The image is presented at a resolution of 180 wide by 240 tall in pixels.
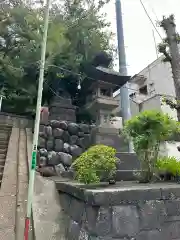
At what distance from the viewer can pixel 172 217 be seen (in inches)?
110

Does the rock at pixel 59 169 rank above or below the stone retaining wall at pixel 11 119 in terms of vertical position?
below

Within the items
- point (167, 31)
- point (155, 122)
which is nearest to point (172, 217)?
point (155, 122)

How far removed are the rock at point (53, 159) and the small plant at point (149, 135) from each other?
412 cm

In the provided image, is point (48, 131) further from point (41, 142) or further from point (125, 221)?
point (125, 221)

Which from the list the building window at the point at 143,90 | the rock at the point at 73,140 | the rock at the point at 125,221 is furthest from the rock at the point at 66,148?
the building window at the point at 143,90

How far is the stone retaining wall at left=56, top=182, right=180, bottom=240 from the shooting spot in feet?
8.18

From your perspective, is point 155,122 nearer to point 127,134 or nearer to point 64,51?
point 127,134

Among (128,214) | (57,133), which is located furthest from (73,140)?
(128,214)

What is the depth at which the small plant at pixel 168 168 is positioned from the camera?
13.1 feet

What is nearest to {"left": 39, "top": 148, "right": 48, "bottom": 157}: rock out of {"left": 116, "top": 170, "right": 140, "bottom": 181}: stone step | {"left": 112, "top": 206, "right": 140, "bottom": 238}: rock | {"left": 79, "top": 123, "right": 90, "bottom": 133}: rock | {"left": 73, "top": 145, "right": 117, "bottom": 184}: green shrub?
{"left": 79, "top": 123, "right": 90, "bottom": 133}: rock

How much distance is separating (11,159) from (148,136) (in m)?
3.57

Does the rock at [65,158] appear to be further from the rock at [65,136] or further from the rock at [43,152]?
the rock at [65,136]

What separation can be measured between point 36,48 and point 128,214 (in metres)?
10.1

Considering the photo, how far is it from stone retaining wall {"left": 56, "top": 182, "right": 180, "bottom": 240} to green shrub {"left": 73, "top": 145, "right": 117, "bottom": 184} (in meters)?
0.41
